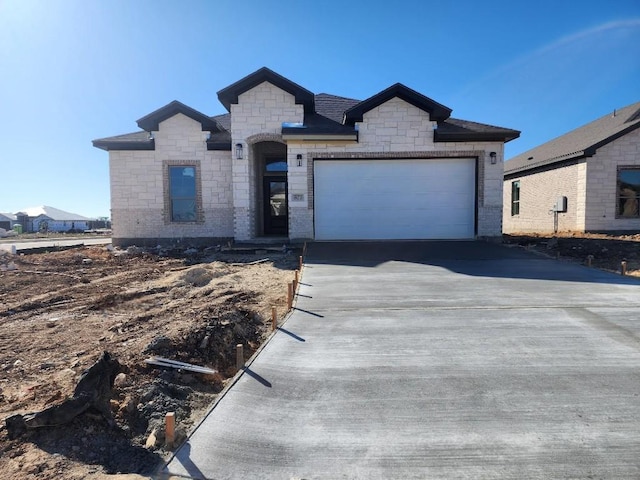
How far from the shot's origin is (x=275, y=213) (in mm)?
16344

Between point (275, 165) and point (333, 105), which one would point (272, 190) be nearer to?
point (275, 165)

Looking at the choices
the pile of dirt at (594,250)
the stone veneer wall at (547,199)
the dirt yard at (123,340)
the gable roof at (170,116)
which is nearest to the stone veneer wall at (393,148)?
the pile of dirt at (594,250)

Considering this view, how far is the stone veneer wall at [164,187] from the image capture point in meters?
14.5

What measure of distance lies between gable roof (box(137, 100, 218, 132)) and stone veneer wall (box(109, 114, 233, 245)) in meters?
0.18

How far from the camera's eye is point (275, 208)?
16328 millimetres

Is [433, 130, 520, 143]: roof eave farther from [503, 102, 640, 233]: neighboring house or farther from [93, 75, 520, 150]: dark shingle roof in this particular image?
[503, 102, 640, 233]: neighboring house

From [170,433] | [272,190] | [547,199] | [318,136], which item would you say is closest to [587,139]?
[547,199]

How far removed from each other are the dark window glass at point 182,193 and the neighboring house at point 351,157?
1.29 ft

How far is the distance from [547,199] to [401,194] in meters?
10.5

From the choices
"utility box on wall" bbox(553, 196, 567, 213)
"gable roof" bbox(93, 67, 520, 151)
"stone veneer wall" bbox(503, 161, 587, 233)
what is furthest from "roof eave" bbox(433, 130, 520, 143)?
"utility box on wall" bbox(553, 196, 567, 213)

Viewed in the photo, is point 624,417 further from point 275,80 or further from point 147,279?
point 275,80

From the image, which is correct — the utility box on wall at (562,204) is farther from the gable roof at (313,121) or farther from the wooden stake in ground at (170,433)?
the wooden stake in ground at (170,433)

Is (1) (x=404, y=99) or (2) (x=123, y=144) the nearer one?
(1) (x=404, y=99)

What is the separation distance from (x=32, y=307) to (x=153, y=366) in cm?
453
